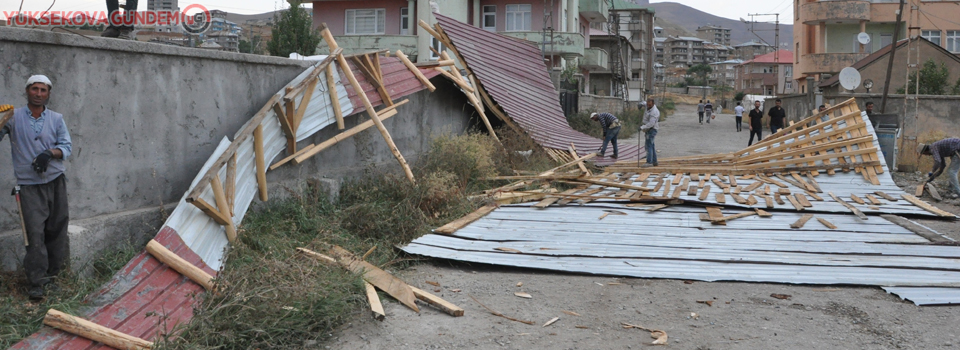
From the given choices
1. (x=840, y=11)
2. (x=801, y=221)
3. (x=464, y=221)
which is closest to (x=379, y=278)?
(x=464, y=221)

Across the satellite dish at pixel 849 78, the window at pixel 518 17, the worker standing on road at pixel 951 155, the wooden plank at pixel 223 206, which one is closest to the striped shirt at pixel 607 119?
the worker standing on road at pixel 951 155

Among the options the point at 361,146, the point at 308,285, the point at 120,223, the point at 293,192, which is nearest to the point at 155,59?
the point at 120,223

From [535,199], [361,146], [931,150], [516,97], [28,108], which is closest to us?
[28,108]

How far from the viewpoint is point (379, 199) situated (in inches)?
333

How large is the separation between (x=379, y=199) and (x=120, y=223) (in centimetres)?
311

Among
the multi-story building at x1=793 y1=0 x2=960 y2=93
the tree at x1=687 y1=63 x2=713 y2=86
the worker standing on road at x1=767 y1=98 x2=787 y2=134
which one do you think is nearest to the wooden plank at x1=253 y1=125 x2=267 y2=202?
the worker standing on road at x1=767 y1=98 x2=787 y2=134

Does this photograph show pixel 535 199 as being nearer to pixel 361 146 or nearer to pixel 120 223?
pixel 361 146

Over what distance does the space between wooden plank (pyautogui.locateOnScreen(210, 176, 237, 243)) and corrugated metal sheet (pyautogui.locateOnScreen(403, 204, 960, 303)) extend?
1654mm

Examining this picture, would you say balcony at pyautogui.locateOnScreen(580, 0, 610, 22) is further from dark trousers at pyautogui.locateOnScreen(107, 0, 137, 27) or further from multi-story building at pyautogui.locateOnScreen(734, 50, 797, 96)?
multi-story building at pyautogui.locateOnScreen(734, 50, 797, 96)

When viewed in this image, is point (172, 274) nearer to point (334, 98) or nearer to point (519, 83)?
point (334, 98)

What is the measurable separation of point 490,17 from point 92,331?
32300 millimetres

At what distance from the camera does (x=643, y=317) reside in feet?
17.6

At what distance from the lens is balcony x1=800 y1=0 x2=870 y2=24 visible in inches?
1553

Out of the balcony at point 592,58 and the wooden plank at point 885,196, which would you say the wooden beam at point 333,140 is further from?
the balcony at point 592,58
